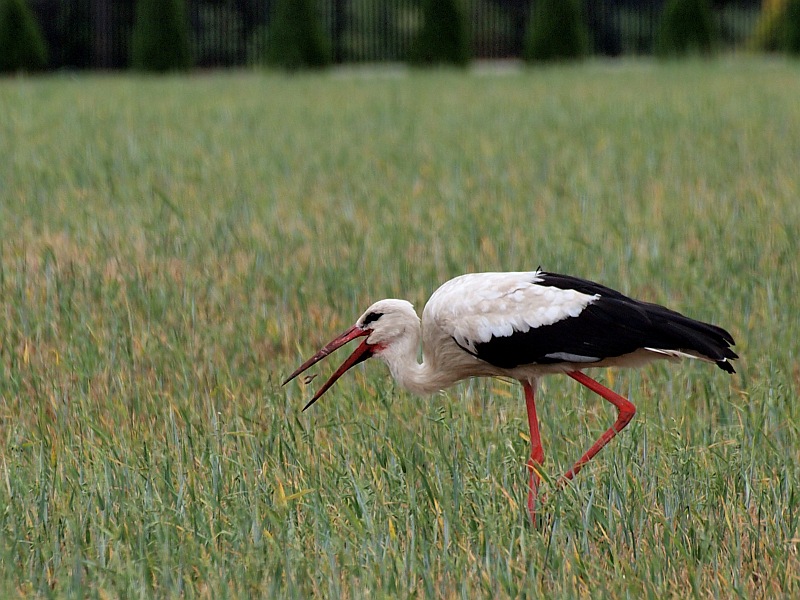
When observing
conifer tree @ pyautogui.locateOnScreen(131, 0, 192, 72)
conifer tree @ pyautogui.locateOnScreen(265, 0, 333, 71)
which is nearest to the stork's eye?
conifer tree @ pyautogui.locateOnScreen(265, 0, 333, 71)

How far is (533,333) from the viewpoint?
349 centimetres

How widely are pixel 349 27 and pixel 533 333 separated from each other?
25.1 meters

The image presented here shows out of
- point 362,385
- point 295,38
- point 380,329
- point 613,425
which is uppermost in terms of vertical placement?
point 295,38

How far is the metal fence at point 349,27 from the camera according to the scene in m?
25.9

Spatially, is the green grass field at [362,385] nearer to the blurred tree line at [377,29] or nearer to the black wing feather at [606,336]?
the black wing feather at [606,336]

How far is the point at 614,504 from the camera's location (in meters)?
3.42

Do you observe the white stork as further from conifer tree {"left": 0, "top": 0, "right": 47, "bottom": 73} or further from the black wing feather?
conifer tree {"left": 0, "top": 0, "right": 47, "bottom": 73}

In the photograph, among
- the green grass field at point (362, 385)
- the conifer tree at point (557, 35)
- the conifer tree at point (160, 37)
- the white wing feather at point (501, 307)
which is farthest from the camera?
the conifer tree at point (557, 35)

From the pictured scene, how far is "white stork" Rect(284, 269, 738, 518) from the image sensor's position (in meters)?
3.41

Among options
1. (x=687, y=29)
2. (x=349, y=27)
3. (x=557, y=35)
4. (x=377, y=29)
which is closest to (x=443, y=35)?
(x=557, y=35)

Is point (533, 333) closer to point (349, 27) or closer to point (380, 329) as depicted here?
point (380, 329)

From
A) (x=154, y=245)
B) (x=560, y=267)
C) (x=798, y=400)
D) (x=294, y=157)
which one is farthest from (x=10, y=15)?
(x=798, y=400)

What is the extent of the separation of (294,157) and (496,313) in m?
6.99

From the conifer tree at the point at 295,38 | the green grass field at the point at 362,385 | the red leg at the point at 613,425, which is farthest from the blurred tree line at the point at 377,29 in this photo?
the red leg at the point at 613,425
